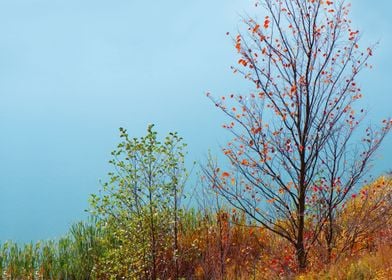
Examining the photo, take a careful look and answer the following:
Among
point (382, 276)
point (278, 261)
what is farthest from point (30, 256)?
point (382, 276)

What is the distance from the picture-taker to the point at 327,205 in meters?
9.63

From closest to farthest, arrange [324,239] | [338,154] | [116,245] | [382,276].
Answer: [382,276]
[338,154]
[324,239]
[116,245]

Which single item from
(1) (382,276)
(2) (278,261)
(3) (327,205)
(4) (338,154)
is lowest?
(1) (382,276)

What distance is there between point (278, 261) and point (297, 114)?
2500mm

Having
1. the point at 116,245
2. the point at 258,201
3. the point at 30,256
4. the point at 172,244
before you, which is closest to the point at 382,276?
the point at 258,201

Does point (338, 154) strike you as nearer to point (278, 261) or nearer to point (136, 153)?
point (278, 261)

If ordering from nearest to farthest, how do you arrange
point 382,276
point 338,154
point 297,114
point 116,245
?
point 382,276, point 297,114, point 338,154, point 116,245

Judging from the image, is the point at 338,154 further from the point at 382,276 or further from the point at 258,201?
the point at 382,276

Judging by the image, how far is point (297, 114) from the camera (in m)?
9.06

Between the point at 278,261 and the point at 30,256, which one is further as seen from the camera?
the point at 30,256

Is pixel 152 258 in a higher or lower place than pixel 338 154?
lower

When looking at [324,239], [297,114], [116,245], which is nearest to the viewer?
[297,114]

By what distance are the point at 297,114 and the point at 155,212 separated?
278 centimetres

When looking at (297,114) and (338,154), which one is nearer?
(297,114)
